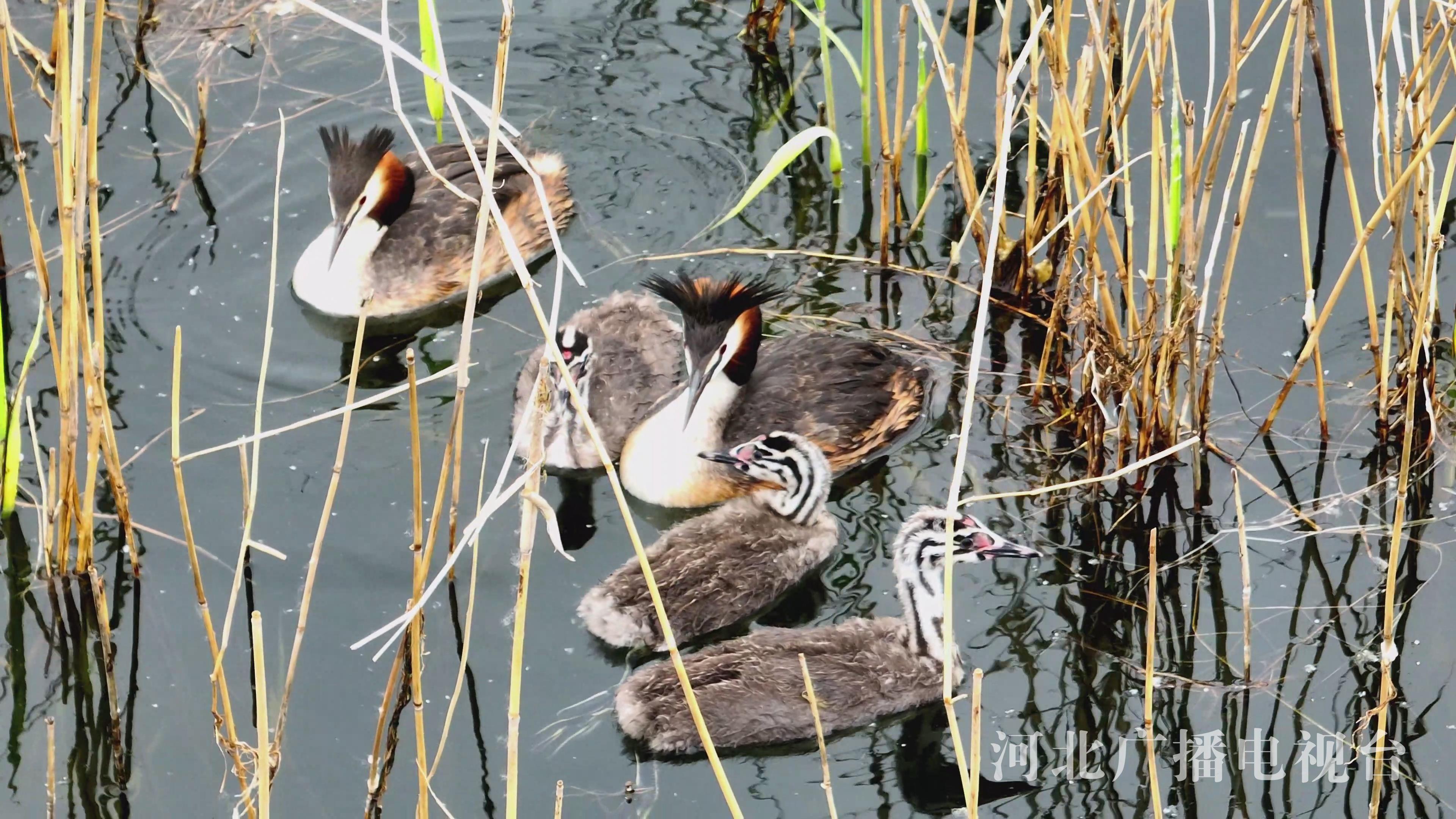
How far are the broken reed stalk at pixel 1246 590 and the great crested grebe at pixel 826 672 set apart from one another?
0.63m

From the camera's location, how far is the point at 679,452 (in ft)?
18.2

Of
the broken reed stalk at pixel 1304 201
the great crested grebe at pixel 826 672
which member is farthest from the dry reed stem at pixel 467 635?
the broken reed stalk at pixel 1304 201

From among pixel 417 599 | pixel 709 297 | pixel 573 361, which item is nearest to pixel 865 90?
pixel 709 297

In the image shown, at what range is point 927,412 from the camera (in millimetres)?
5863

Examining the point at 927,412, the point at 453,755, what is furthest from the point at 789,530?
the point at 453,755

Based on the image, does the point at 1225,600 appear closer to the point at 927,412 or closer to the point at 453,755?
the point at 927,412

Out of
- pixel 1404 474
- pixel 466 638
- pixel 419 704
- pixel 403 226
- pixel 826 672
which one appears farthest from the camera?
pixel 403 226

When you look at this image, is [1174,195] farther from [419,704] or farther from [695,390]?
[419,704]

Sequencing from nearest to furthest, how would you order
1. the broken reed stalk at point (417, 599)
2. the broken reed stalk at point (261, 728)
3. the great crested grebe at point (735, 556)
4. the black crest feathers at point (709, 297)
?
1. the broken reed stalk at point (261, 728)
2. the broken reed stalk at point (417, 599)
3. the great crested grebe at point (735, 556)
4. the black crest feathers at point (709, 297)

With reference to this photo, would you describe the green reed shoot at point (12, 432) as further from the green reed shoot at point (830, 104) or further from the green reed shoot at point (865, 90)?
the green reed shoot at point (865, 90)

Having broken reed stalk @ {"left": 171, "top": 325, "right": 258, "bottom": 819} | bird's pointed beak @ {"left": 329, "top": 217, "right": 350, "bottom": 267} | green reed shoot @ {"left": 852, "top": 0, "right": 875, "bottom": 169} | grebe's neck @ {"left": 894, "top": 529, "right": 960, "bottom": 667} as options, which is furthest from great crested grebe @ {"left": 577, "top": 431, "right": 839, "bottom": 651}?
bird's pointed beak @ {"left": 329, "top": 217, "right": 350, "bottom": 267}

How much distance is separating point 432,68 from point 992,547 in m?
2.16

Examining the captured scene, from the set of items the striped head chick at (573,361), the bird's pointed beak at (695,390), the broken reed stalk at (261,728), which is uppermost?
the striped head chick at (573,361)

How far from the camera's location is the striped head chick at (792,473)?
5.22 metres
